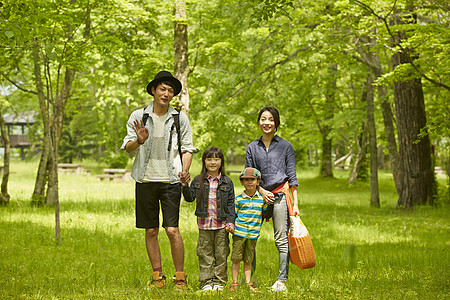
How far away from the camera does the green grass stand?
203 inches

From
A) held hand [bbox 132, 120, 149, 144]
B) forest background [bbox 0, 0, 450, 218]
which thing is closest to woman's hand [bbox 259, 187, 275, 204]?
held hand [bbox 132, 120, 149, 144]

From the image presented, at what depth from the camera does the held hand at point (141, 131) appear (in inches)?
195

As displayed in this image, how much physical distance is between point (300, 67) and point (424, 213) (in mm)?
6680

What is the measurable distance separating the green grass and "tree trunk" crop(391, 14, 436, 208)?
126 cm

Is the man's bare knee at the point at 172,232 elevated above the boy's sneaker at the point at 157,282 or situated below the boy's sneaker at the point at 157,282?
above

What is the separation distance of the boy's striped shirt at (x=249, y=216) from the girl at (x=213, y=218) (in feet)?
0.32

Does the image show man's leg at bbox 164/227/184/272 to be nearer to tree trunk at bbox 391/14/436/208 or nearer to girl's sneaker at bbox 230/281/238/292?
girl's sneaker at bbox 230/281/238/292

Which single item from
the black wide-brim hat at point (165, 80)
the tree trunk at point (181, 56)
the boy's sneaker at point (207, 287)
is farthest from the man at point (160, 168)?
the tree trunk at point (181, 56)

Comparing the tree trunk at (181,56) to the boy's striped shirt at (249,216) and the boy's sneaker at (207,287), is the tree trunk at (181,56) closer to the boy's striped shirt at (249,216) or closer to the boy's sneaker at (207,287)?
the boy's striped shirt at (249,216)

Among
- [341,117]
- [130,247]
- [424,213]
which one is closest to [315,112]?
[341,117]

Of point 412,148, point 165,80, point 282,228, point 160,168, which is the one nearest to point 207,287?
point 282,228

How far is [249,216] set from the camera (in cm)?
518

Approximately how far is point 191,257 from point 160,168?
2991 mm

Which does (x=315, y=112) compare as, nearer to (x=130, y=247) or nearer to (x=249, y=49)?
(x=249, y=49)
